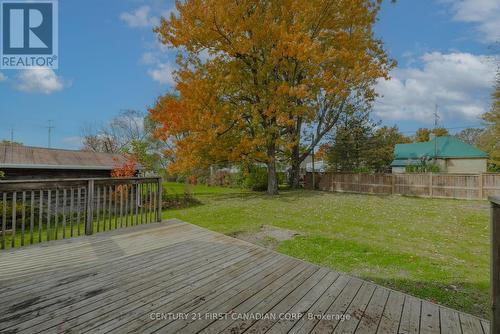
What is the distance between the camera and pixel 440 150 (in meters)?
20.9

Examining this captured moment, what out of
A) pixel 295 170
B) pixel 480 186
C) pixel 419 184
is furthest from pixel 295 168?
pixel 480 186

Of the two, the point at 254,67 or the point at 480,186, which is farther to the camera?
the point at 254,67

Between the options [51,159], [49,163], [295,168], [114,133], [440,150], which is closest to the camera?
[49,163]

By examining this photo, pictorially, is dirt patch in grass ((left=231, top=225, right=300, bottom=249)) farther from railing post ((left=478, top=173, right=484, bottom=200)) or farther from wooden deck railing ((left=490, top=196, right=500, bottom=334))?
railing post ((left=478, top=173, right=484, bottom=200))

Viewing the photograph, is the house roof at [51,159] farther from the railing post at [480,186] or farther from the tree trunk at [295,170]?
the railing post at [480,186]

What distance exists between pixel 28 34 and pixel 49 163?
13.9 feet

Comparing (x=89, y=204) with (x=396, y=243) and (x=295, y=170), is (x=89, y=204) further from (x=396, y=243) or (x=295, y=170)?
(x=295, y=170)

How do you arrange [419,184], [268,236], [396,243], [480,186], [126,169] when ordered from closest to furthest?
[396,243] → [268,236] → [126,169] → [480,186] → [419,184]

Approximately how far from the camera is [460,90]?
22062mm

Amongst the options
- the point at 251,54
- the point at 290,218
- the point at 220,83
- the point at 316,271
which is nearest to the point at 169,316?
the point at 316,271

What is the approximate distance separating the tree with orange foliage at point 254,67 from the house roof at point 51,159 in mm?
3082

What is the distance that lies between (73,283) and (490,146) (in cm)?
2377

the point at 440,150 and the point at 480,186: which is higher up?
the point at 440,150

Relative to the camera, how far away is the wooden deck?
83.1 inches
